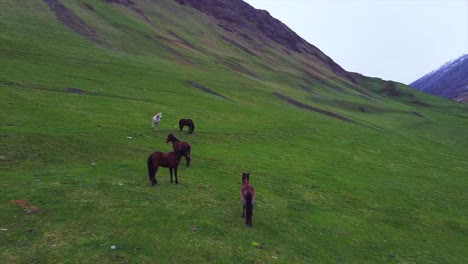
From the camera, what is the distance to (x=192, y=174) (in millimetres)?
26188

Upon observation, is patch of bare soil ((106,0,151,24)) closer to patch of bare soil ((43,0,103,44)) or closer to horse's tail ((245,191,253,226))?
patch of bare soil ((43,0,103,44))

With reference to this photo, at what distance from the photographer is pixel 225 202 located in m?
21.8

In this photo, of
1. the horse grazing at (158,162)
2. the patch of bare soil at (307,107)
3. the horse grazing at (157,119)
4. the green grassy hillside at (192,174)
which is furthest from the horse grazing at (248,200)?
the patch of bare soil at (307,107)

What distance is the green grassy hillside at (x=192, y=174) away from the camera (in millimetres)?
16391

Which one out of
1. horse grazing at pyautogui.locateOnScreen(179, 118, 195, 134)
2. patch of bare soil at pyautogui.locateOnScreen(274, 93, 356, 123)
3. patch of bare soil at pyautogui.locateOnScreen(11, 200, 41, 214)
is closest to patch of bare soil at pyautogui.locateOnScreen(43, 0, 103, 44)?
patch of bare soil at pyautogui.locateOnScreen(274, 93, 356, 123)

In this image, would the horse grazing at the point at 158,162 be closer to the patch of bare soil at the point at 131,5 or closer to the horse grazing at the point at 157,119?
the horse grazing at the point at 157,119

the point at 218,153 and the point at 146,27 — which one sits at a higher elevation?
the point at 146,27

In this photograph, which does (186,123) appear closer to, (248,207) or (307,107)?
(248,207)

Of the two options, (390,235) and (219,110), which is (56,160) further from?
(219,110)

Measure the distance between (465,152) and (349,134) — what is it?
2329 centimetres

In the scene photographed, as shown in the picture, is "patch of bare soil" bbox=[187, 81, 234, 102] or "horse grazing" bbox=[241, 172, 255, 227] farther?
"patch of bare soil" bbox=[187, 81, 234, 102]

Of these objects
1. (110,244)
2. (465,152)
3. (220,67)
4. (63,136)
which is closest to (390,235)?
(110,244)

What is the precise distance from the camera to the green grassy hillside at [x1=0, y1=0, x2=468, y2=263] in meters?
16.4

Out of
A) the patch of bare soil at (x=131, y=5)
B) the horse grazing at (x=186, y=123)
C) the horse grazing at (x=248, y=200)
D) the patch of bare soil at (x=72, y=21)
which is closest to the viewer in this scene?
the horse grazing at (x=248, y=200)
